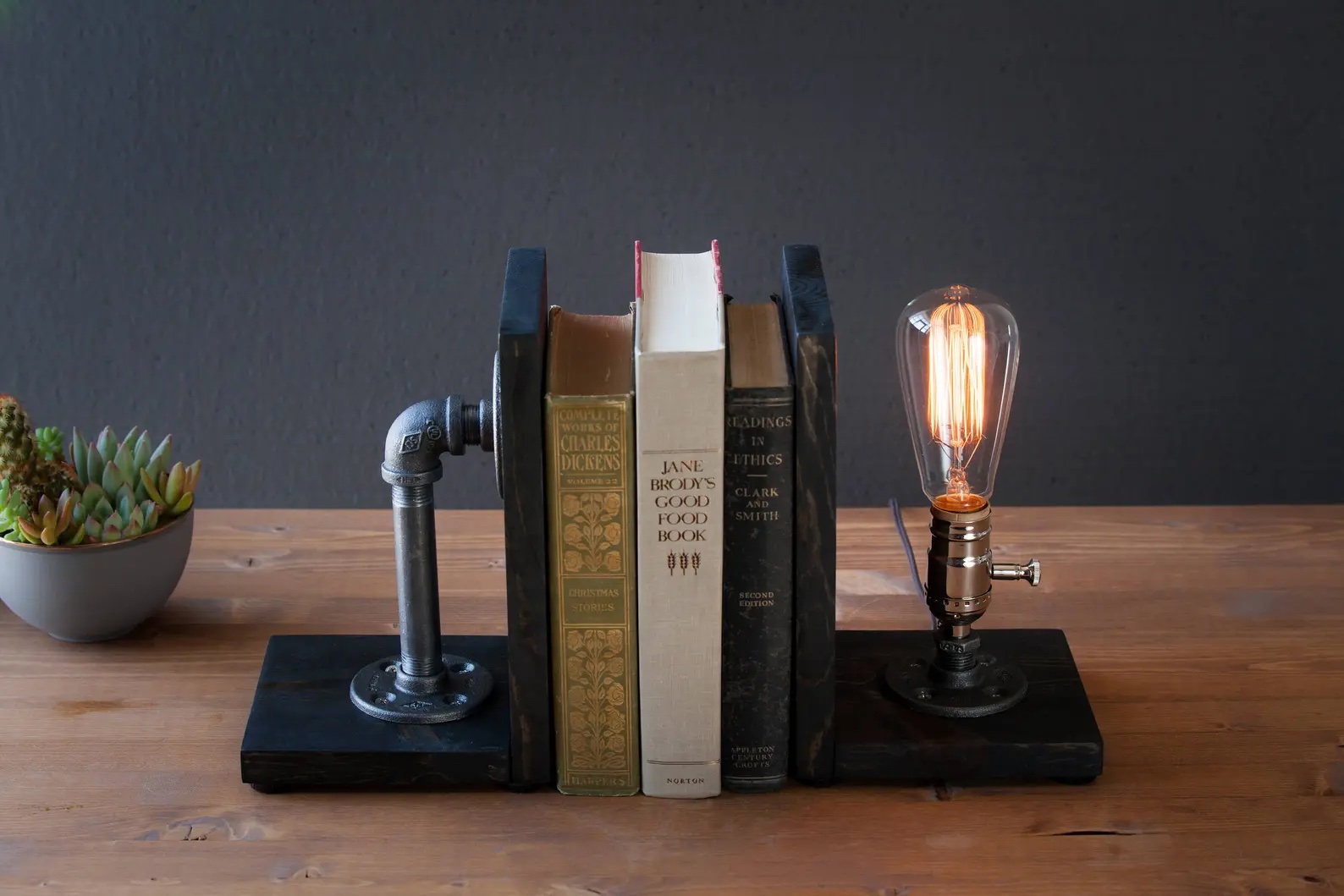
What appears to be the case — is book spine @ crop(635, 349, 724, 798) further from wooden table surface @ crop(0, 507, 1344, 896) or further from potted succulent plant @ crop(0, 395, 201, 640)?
potted succulent plant @ crop(0, 395, 201, 640)

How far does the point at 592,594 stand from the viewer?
877mm

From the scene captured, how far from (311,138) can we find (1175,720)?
119cm

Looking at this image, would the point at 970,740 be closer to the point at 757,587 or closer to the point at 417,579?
the point at 757,587

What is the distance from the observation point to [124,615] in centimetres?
108

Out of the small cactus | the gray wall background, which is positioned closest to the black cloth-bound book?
the small cactus

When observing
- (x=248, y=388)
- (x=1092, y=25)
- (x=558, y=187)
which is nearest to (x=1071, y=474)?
(x=1092, y=25)

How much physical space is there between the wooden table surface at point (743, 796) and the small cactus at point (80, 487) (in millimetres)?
105

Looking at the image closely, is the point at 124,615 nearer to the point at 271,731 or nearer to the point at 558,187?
the point at 271,731

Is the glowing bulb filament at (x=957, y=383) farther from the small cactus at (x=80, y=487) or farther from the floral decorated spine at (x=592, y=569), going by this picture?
the small cactus at (x=80, y=487)

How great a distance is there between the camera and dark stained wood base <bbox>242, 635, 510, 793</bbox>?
91cm

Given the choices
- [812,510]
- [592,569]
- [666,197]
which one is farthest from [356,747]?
[666,197]

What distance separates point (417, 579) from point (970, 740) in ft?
1.21

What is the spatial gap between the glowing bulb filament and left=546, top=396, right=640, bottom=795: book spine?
0.23 meters

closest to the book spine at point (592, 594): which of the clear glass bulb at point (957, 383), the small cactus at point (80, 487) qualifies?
the clear glass bulb at point (957, 383)
